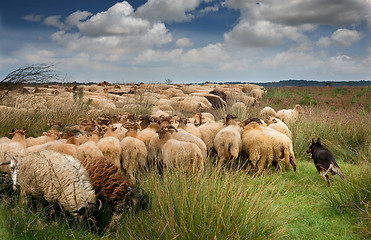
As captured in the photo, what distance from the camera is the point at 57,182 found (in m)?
4.52

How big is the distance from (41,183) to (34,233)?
76 cm

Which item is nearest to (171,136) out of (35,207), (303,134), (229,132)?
(229,132)

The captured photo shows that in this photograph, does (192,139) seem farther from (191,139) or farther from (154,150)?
(154,150)

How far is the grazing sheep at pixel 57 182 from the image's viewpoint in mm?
4395

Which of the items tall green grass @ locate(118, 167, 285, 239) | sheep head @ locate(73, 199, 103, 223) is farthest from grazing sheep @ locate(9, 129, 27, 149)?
tall green grass @ locate(118, 167, 285, 239)

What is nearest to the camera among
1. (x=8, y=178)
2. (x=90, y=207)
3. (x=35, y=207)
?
(x=90, y=207)

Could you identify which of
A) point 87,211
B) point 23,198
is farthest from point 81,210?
point 23,198

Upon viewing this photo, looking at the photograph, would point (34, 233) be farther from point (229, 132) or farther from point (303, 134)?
point (303, 134)

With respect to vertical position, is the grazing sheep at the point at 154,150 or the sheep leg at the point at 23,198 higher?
the grazing sheep at the point at 154,150

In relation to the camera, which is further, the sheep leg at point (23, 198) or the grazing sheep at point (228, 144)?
the grazing sheep at point (228, 144)

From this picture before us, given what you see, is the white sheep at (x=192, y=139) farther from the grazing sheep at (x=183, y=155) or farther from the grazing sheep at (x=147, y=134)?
the grazing sheep at (x=183, y=155)

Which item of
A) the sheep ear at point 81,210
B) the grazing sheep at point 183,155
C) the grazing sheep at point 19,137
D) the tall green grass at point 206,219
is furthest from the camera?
the grazing sheep at point 19,137

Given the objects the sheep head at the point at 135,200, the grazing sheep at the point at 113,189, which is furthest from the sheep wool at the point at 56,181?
the sheep head at the point at 135,200

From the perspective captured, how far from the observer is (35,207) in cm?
492
